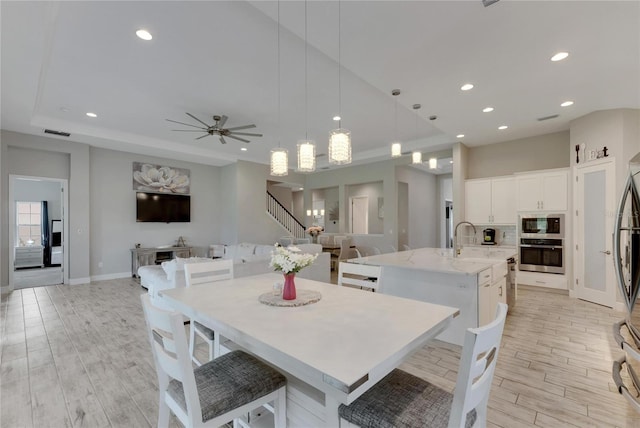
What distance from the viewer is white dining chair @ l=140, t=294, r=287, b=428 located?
1.20 m

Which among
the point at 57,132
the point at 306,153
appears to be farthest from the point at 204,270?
the point at 57,132

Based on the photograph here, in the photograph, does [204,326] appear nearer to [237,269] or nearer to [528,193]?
[237,269]

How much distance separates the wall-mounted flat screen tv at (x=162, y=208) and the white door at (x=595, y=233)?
8730 millimetres

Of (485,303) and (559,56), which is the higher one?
(559,56)

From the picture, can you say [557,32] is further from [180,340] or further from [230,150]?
[230,150]

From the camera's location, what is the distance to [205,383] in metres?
1.38

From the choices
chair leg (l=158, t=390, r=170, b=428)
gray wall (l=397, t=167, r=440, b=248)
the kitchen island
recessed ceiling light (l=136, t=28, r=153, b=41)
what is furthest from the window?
gray wall (l=397, t=167, r=440, b=248)

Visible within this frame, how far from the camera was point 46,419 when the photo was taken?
1.97 m

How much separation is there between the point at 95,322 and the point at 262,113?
4001 mm

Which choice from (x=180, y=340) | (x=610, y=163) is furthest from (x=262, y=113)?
(x=610, y=163)

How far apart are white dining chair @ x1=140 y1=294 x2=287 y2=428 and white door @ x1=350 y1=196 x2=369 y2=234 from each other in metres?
9.39

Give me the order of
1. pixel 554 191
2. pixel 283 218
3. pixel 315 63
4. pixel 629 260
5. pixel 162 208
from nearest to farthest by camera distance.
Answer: pixel 629 260
pixel 315 63
pixel 554 191
pixel 162 208
pixel 283 218

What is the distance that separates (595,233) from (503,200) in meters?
1.61

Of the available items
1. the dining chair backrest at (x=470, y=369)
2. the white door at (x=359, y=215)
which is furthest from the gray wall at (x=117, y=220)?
the dining chair backrest at (x=470, y=369)
